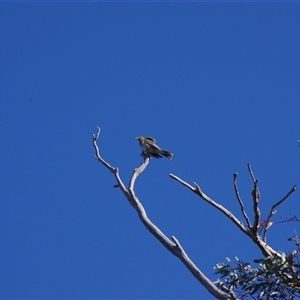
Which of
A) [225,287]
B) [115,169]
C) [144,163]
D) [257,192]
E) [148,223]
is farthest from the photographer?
[144,163]

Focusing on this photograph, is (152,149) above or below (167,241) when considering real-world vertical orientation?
above

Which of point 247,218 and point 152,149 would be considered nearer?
point 247,218

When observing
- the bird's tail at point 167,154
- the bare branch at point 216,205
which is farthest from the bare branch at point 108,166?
the bird's tail at point 167,154

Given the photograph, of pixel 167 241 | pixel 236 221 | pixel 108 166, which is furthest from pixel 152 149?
pixel 236 221

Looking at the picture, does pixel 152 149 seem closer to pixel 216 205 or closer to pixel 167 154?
pixel 167 154

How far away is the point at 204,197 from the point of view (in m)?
6.57

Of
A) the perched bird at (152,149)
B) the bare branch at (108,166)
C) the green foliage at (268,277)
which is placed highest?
the perched bird at (152,149)

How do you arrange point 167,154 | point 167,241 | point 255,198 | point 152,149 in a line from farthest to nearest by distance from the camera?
1. point 167,154
2. point 152,149
3. point 167,241
4. point 255,198

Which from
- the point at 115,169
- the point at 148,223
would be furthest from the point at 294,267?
the point at 115,169

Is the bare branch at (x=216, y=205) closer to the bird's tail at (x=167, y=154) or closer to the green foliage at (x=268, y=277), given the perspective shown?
the green foliage at (x=268, y=277)

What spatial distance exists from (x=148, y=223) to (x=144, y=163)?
2.60 meters

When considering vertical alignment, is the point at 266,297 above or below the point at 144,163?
below

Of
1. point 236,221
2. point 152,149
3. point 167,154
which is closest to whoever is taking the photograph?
point 236,221

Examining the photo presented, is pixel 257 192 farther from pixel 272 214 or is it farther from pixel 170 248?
pixel 170 248
